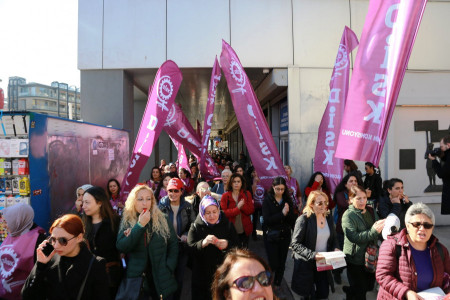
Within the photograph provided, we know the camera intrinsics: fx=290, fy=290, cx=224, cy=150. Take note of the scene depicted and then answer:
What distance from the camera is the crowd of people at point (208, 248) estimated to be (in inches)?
87.0

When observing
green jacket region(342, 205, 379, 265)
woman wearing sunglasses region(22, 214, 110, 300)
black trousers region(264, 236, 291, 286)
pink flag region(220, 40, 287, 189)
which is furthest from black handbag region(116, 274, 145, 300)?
pink flag region(220, 40, 287, 189)

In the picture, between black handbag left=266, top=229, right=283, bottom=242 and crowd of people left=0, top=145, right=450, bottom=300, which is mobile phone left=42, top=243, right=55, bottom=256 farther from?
black handbag left=266, top=229, right=283, bottom=242

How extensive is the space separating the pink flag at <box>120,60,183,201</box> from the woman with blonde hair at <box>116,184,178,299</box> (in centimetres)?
162

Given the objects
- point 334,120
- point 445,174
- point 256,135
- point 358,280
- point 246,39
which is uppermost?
point 246,39

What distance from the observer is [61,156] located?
16.2 feet

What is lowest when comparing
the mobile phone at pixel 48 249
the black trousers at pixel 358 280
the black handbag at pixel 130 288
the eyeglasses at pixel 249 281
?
the black trousers at pixel 358 280

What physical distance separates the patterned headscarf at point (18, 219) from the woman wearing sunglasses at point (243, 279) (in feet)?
6.91

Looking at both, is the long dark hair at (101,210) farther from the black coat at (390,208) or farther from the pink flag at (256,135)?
the black coat at (390,208)

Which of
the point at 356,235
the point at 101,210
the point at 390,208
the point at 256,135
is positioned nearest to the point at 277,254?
the point at 356,235

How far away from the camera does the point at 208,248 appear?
3391 mm

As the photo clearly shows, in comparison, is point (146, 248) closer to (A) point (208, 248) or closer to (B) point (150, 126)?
(A) point (208, 248)

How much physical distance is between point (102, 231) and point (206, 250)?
118cm

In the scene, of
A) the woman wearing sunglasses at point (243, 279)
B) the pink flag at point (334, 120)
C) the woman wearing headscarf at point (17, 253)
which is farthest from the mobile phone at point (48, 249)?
the pink flag at point (334, 120)

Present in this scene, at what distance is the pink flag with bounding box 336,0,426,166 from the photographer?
3.26 meters
